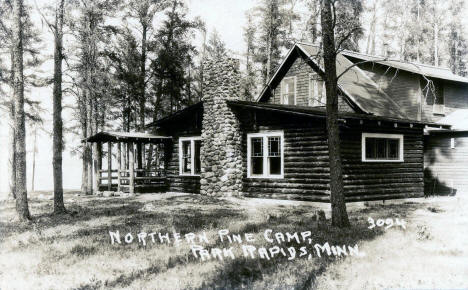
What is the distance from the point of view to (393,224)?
35.6 feet

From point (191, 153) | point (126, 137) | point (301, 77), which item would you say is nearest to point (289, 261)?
point (191, 153)

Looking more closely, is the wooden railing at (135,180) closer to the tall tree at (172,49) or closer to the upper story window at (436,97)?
the tall tree at (172,49)

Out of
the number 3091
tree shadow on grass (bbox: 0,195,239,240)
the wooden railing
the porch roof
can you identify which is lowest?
tree shadow on grass (bbox: 0,195,239,240)

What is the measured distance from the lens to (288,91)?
22766mm

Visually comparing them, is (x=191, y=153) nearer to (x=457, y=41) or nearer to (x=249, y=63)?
(x=249, y=63)

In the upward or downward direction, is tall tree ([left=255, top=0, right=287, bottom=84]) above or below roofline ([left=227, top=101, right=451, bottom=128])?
above

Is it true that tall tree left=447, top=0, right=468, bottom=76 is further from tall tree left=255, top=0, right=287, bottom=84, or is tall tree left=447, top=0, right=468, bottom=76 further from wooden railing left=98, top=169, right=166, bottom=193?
wooden railing left=98, top=169, right=166, bottom=193

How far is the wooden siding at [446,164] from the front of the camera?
1981cm

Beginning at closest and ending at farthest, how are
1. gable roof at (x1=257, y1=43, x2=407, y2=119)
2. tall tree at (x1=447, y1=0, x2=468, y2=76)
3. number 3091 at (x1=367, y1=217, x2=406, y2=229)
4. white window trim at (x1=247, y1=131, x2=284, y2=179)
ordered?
1. number 3091 at (x1=367, y1=217, x2=406, y2=229)
2. white window trim at (x1=247, y1=131, x2=284, y2=179)
3. gable roof at (x1=257, y1=43, x2=407, y2=119)
4. tall tree at (x1=447, y1=0, x2=468, y2=76)

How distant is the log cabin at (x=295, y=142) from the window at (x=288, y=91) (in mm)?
208

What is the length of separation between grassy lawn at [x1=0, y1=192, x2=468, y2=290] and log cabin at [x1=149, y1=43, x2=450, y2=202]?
9.27ft

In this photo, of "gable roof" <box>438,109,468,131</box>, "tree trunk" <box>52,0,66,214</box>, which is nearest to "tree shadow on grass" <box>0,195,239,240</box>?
"tree trunk" <box>52,0,66,214</box>

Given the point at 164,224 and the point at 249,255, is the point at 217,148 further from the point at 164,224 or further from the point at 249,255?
the point at 249,255

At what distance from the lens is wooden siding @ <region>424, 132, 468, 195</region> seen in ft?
65.0
